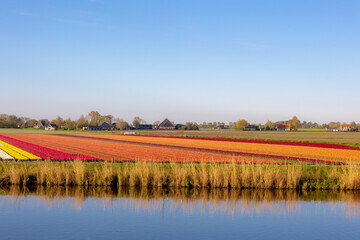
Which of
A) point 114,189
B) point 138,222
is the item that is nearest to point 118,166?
point 114,189

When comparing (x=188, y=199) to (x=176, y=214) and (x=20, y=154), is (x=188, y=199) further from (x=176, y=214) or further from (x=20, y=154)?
(x=20, y=154)

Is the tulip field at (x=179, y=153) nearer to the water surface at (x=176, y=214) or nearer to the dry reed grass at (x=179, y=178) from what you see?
the dry reed grass at (x=179, y=178)

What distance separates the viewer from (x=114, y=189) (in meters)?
20.3

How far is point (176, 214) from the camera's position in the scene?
1570 cm

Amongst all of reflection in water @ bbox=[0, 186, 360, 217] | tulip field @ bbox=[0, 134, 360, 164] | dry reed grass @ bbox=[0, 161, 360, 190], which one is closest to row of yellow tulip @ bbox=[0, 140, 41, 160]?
tulip field @ bbox=[0, 134, 360, 164]

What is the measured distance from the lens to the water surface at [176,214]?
13016 millimetres

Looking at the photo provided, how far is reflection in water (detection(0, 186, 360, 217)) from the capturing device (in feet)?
54.7

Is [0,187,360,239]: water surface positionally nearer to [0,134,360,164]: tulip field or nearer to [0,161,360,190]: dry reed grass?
[0,161,360,190]: dry reed grass

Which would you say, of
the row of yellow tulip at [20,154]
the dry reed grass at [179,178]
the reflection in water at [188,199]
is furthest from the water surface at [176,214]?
the row of yellow tulip at [20,154]

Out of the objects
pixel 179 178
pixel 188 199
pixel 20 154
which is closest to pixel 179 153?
pixel 20 154

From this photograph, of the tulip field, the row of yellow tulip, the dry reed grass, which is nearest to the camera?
the dry reed grass

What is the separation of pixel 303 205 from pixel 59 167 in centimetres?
1365

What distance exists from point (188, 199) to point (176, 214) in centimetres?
263

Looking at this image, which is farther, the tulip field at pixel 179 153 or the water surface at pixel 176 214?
the tulip field at pixel 179 153
